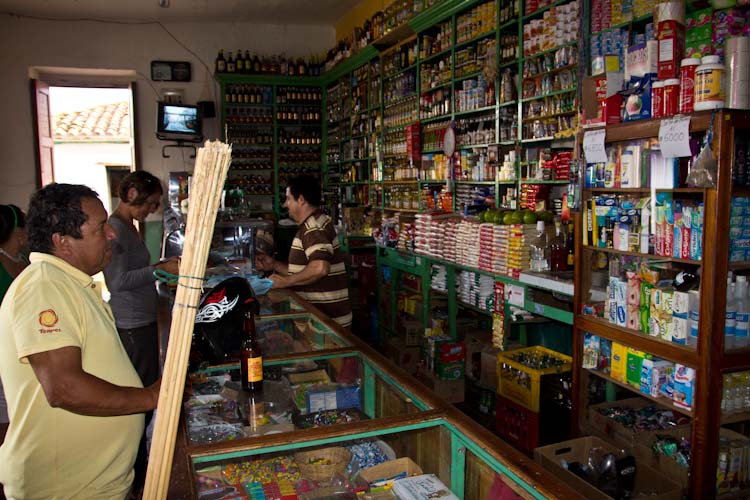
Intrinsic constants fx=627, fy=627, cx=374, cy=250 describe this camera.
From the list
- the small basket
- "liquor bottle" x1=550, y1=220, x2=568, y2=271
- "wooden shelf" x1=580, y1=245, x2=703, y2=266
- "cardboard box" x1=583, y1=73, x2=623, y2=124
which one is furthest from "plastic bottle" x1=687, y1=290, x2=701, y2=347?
the small basket

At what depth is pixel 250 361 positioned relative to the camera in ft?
6.97

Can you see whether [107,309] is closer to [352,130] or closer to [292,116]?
[352,130]

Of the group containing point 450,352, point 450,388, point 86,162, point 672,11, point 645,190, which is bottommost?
point 450,388

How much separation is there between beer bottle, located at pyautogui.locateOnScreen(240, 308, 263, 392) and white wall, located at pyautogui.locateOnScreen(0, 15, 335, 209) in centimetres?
792

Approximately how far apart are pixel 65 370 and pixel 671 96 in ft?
8.24

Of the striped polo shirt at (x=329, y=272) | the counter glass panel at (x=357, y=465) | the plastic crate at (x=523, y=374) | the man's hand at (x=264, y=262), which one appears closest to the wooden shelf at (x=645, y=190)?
the plastic crate at (x=523, y=374)

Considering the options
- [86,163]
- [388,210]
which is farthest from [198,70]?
[86,163]

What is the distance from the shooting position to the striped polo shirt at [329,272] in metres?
3.73

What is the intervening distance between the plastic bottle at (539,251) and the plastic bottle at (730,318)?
1463 millimetres

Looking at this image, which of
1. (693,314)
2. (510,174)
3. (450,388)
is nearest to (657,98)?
(693,314)

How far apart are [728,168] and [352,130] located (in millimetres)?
6556

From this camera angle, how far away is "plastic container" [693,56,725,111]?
2451 mm

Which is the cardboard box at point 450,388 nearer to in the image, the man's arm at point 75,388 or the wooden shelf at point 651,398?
the wooden shelf at point 651,398

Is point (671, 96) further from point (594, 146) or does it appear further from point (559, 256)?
Answer: point (559, 256)
